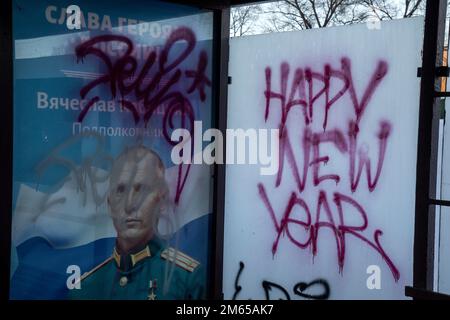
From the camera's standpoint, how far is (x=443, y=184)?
3.72 meters

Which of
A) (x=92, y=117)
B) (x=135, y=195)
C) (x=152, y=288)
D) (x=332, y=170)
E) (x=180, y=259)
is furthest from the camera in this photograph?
(x=180, y=259)

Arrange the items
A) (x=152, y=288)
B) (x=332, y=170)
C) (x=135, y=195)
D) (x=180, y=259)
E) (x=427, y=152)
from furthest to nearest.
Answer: (x=180, y=259), (x=152, y=288), (x=135, y=195), (x=332, y=170), (x=427, y=152)

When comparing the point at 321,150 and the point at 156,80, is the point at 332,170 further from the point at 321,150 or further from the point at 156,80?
the point at 156,80

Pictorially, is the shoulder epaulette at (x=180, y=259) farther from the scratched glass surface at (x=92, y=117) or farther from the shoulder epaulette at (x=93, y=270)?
the shoulder epaulette at (x=93, y=270)

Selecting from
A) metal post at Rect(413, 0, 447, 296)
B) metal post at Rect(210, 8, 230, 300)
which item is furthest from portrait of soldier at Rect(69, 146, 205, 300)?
metal post at Rect(413, 0, 447, 296)

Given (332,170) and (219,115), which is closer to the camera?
(332,170)

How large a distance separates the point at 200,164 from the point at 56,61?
1.28m

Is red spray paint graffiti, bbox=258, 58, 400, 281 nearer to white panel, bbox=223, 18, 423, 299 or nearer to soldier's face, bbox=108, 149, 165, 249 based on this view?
white panel, bbox=223, 18, 423, 299

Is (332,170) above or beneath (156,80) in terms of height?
beneath

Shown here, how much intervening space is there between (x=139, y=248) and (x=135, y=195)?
14.6 inches

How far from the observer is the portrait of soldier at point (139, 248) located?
14.1 feet

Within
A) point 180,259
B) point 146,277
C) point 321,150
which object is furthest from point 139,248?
point 321,150

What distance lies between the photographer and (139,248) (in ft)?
14.6

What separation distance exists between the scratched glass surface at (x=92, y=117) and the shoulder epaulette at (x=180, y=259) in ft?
0.12
